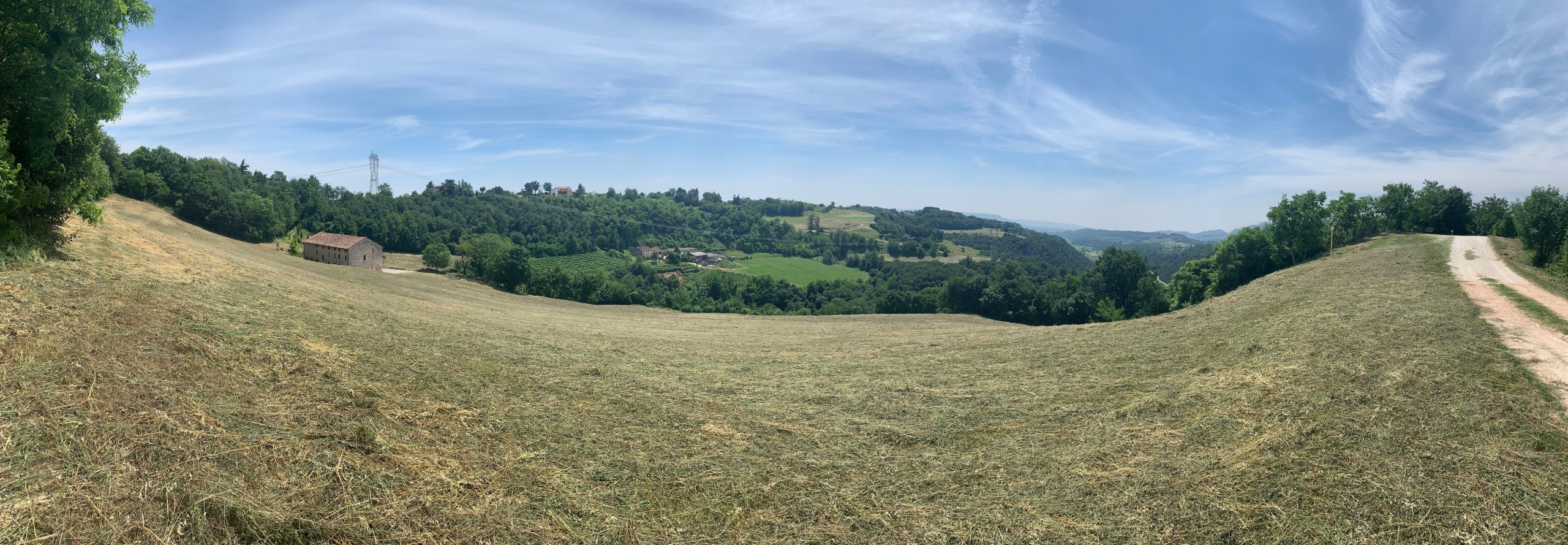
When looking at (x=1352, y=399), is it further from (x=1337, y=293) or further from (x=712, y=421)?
(x=1337, y=293)

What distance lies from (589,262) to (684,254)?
23635 mm

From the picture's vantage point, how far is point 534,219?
389 feet

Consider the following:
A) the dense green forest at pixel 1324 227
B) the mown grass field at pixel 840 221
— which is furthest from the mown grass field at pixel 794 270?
the dense green forest at pixel 1324 227

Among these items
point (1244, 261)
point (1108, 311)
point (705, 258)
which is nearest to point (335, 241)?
point (705, 258)

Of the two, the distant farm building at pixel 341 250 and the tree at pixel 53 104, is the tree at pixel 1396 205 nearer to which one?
the tree at pixel 53 104

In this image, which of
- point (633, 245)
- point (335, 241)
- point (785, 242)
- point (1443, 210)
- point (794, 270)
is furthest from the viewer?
point (785, 242)

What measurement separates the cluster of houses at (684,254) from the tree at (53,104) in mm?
98638

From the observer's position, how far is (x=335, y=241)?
182 ft

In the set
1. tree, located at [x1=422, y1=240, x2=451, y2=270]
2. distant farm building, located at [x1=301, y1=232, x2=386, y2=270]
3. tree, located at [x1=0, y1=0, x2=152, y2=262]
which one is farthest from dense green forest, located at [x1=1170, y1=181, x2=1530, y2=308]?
tree, located at [x1=422, y1=240, x2=451, y2=270]

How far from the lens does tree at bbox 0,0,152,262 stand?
9602mm

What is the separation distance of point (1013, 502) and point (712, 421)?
428 cm

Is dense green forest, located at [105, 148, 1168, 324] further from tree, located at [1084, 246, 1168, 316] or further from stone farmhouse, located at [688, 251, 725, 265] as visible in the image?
stone farmhouse, located at [688, 251, 725, 265]

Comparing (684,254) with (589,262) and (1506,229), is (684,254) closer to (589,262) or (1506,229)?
(589,262)

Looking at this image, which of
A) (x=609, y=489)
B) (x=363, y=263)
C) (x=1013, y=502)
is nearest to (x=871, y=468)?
(x=1013, y=502)
